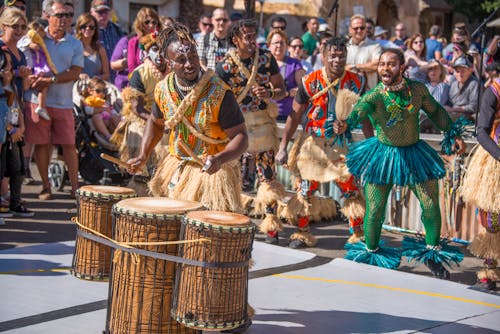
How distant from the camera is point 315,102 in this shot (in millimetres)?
8352

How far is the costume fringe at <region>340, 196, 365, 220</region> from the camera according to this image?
8.27 metres

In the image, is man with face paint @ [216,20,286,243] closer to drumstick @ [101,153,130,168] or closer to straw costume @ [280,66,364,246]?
straw costume @ [280,66,364,246]

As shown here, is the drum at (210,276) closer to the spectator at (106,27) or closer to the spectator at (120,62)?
the spectator at (120,62)

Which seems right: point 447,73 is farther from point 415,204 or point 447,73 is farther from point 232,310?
point 232,310

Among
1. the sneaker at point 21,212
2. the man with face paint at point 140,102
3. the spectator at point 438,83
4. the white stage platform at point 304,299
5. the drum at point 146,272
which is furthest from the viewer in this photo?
the spectator at point 438,83

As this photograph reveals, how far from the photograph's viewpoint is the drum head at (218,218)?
471 centimetres

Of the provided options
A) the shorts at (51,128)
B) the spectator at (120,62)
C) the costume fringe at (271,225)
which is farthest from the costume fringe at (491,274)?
the spectator at (120,62)

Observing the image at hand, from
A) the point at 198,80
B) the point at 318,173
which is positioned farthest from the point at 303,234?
the point at 198,80

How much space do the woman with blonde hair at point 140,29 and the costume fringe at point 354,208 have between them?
3393 mm

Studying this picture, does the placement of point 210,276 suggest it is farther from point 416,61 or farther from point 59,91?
point 416,61

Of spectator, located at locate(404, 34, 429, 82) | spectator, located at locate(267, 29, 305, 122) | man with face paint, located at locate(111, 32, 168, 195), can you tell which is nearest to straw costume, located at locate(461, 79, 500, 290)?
man with face paint, located at locate(111, 32, 168, 195)

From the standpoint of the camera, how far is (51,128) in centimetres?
1027

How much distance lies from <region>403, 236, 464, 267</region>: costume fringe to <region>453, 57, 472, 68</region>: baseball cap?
20.9 ft

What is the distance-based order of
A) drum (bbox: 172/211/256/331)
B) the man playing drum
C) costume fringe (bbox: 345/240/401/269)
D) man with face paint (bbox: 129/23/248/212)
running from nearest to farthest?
drum (bbox: 172/211/256/331) < man with face paint (bbox: 129/23/248/212) < costume fringe (bbox: 345/240/401/269) < the man playing drum
